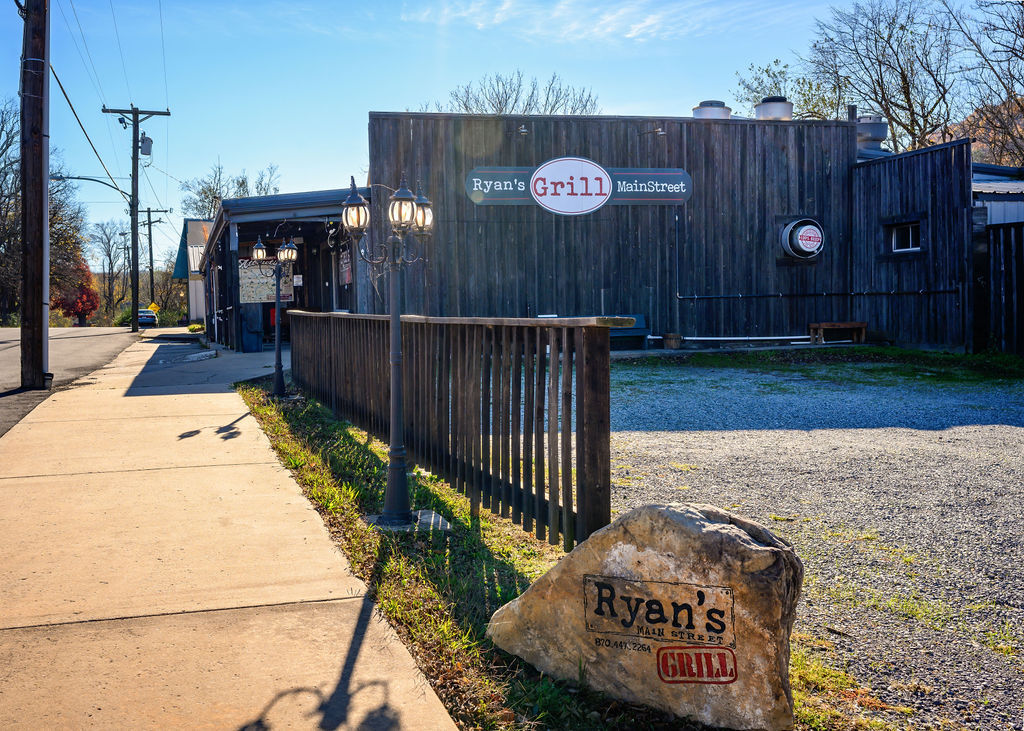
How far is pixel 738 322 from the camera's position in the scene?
18.5 m

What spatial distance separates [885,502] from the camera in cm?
539

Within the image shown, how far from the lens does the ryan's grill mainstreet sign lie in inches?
674

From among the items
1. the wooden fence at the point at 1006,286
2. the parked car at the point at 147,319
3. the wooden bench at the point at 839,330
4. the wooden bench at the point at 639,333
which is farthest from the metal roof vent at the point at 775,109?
the parked car at the point at 147,319

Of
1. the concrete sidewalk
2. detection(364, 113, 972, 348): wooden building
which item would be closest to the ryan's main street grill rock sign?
detection(364, 113, 972, 348): wooden building

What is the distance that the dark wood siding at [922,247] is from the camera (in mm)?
15898

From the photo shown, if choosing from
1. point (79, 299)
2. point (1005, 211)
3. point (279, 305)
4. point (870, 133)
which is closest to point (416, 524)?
point (279, 305)

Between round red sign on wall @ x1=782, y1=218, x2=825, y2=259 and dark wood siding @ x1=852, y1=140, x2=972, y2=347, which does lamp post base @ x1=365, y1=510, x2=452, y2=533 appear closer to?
dark wood siding @ x1=852, y1=140, x2=972, y2=347

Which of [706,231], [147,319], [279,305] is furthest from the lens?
[147,319]

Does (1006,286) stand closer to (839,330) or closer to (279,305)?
(839,330)

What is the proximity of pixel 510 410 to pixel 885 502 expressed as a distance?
2.44m

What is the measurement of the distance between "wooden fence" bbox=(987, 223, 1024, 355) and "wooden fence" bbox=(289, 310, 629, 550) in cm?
1221

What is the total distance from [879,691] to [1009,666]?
0.56 metres

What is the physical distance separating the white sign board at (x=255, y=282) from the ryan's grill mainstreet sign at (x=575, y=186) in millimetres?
6255

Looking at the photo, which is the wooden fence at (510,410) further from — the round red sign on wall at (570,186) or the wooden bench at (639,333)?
the wooden bench at (639,333)
